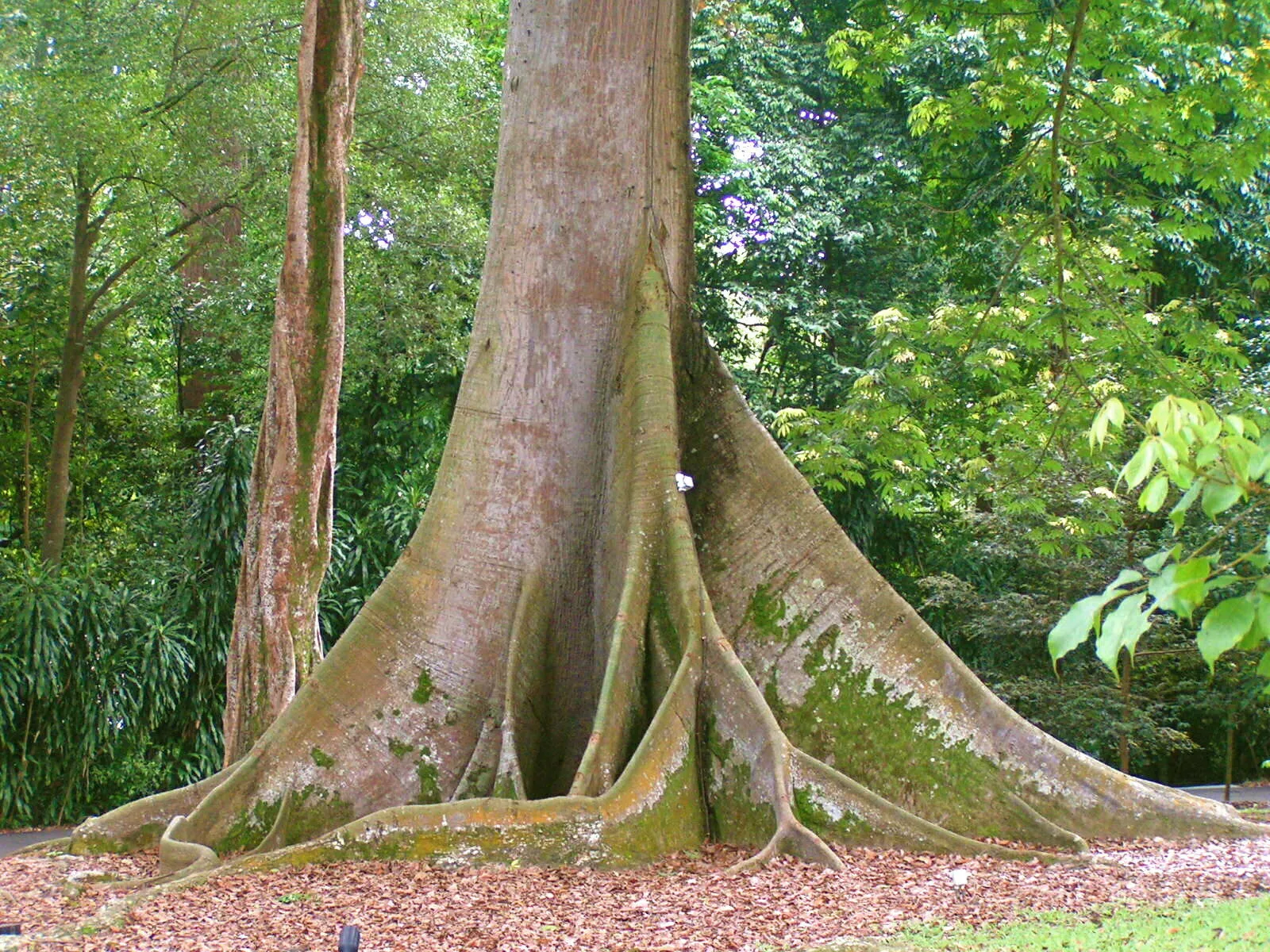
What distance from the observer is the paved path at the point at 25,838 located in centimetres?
1012

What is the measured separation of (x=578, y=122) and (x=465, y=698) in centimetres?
303

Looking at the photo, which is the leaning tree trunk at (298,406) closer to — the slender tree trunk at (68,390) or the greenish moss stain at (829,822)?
the greenish moss stain at (829,822)

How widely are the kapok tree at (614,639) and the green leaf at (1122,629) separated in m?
3.42

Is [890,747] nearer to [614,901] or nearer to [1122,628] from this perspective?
[614,901]

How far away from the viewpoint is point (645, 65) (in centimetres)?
663

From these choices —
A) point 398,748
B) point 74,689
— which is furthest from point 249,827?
point 74,689

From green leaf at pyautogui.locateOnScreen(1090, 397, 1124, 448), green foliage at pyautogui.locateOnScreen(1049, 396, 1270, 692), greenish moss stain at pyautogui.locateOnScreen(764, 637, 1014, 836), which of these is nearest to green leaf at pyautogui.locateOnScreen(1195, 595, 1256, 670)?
green foliage at pyautogui.locateOnScreen(1049, 396, 1270, 692)

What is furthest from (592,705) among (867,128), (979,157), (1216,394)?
(867,128)

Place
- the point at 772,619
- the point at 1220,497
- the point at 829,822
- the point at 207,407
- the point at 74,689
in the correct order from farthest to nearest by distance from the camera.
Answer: the point at 207,407 < the point at 74,689 < the point at 772,619 < the point at 829,822 < the point at 1220,497

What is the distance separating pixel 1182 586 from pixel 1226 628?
0.08 meters

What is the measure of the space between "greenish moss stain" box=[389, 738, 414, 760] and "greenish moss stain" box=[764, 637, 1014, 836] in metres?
1.66

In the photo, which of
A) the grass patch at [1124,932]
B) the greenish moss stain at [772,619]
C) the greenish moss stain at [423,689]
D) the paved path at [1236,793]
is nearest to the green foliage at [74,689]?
the greenish moss stain at [423,689]

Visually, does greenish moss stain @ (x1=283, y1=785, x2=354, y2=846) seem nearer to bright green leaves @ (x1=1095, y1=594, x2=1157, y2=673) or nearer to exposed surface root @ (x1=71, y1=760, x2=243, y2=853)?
exposed surface root @ (x1=71, y1=760, x2=243, y2=853)

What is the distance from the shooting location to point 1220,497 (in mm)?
1713
